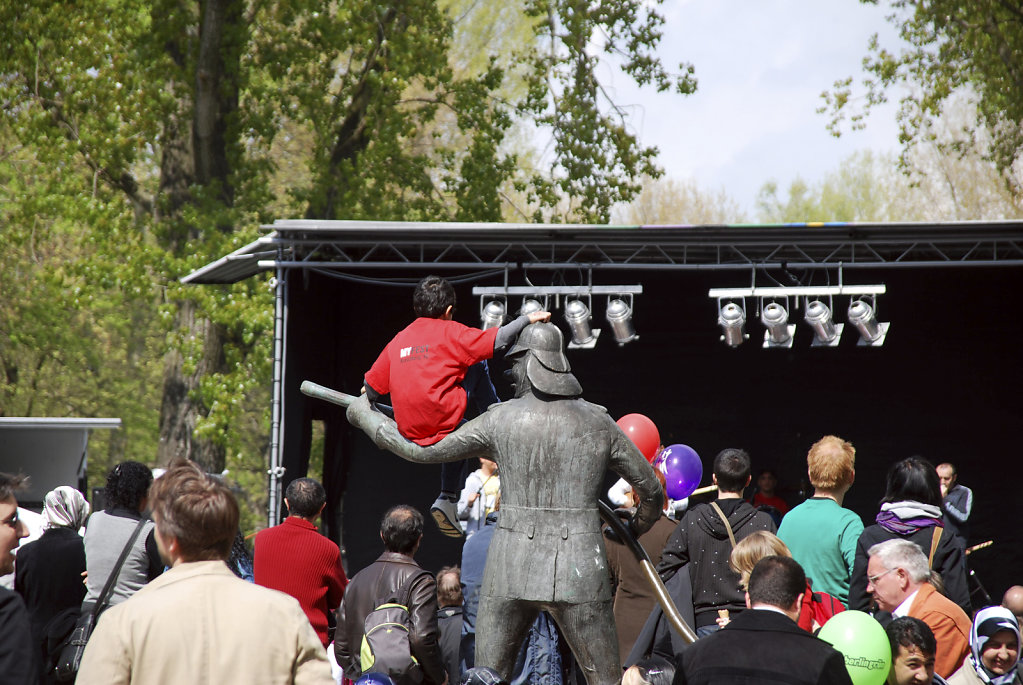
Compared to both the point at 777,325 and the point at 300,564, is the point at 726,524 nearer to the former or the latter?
the point at 300,564

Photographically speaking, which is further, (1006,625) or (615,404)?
(615,404)

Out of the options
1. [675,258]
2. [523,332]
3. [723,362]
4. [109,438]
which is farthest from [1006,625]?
[109,438]

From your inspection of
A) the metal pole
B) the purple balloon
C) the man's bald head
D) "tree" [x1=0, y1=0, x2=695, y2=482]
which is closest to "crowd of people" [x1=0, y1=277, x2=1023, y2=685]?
the man's bald head

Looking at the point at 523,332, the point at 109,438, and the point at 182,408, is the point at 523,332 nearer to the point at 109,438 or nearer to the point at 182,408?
the point at 182,408

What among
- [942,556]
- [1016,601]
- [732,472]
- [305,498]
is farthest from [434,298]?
[1016,601]

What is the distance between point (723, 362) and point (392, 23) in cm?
744

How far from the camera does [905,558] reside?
397 centimetres

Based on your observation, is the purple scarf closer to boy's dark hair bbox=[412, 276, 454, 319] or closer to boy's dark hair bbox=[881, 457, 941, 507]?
boy's dark hair bbox=[881, 457, 941, 507]

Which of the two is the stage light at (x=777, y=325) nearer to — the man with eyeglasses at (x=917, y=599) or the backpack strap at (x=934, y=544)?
the backpack strap at (x=934, y=544)

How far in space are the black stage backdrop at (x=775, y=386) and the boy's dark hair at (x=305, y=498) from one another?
504 cm

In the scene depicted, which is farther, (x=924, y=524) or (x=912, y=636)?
(x=924, y=524)

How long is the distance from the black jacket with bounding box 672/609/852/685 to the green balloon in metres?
0.53

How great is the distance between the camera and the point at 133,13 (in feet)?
47.0

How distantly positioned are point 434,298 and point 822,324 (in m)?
5.77
